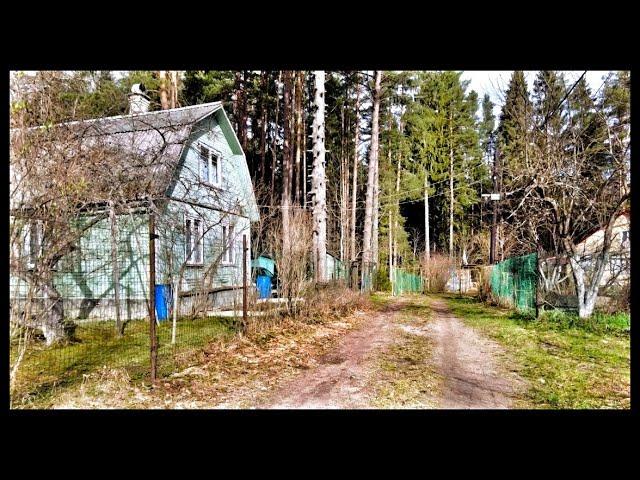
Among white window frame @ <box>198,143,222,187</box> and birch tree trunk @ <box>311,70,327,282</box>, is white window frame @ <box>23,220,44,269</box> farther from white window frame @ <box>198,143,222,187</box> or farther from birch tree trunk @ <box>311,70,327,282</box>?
white window frame @ <box>198,143,222,187</box>

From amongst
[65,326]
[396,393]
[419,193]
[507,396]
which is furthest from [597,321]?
[419,193]

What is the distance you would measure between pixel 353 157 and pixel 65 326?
1979 cm

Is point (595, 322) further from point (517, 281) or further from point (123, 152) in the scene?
point (123, 152)

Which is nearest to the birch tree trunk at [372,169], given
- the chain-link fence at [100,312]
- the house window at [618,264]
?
the chain-link fence at [100,312]

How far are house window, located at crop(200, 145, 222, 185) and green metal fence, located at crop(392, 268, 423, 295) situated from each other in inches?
388

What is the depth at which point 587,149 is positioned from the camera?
5.38m

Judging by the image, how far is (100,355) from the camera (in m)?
5.24

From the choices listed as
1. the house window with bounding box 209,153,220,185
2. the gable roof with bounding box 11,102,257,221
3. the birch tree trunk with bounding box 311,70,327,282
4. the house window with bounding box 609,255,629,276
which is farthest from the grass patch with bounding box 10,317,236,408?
the house window with bounding box 209,153,220,185

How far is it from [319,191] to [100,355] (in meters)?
6.65

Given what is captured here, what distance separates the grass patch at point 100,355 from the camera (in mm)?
3858

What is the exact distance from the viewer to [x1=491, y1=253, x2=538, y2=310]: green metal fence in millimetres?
7656

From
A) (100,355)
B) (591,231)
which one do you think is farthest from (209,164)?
(591,231)

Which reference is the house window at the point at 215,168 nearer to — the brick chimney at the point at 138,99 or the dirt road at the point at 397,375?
the brick chimney at the point at 138,99
